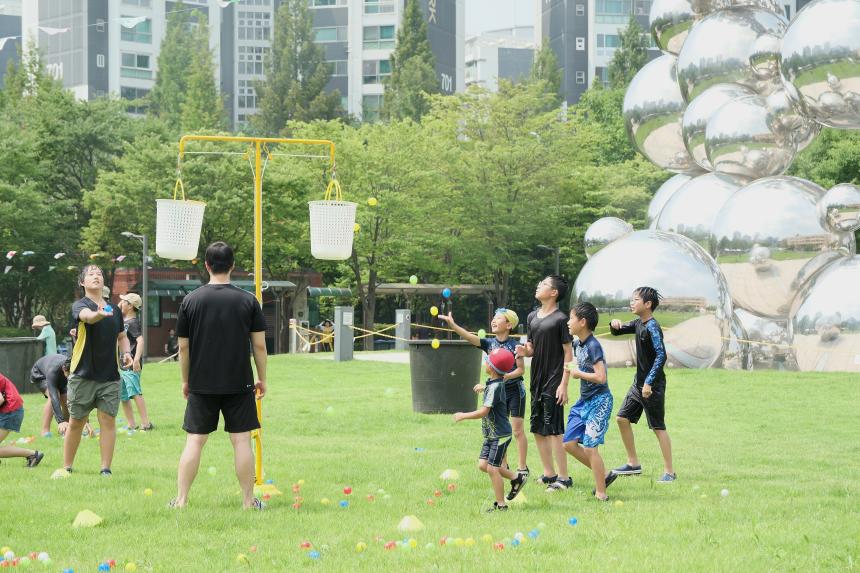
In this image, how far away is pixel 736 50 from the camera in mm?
21484

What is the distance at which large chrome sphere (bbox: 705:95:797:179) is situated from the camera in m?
21.0

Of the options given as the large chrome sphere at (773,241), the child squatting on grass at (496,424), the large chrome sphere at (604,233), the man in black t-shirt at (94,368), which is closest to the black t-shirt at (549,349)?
the child squatting on grass at (496,424)

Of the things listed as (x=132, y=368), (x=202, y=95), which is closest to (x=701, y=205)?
(x=132, y=368)

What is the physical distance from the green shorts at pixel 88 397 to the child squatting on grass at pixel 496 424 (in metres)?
3.50

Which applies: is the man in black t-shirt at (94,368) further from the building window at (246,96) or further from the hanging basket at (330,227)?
the building window at (246,96)

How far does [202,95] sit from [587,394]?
66.5 metres

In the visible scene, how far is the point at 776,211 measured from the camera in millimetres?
20719

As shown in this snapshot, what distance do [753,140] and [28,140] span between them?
33.9m

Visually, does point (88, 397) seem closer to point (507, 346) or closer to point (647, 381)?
point (507, 346)

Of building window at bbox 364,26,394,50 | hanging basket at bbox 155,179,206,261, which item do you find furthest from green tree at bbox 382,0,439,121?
hanging basket at bbox 155,179,206,261

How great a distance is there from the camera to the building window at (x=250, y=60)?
318 ft

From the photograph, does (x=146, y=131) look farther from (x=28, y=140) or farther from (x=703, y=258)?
(x=703, y=258)

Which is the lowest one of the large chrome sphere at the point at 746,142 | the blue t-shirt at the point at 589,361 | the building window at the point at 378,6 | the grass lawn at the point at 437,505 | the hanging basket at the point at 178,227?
the grass lawn at the point at 437,505

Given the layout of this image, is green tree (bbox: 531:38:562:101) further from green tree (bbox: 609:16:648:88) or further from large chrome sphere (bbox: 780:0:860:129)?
large chrome sphere (bbox: 780:0:860:129)
